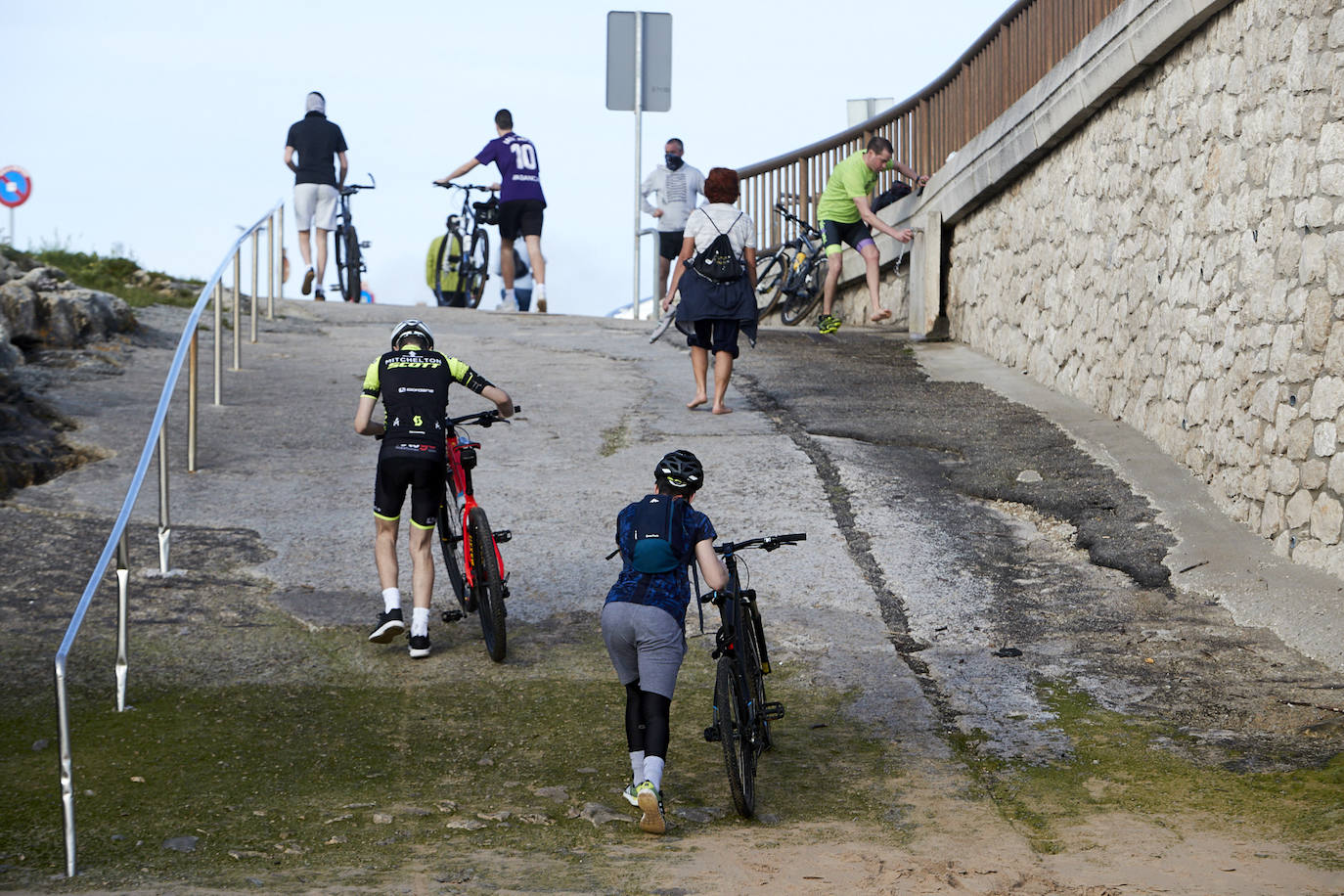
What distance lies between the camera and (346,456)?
10062mm

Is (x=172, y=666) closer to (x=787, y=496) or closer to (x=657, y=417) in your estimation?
(x=787, y=496)

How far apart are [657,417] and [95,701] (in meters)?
5.74

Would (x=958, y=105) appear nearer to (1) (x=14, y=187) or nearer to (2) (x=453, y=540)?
(2) (x=453, y=540)

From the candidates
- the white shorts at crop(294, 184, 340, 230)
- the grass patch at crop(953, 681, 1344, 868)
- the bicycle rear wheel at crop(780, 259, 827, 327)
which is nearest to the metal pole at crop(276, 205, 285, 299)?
the white shorts at crop(294, 184, 340, 230)

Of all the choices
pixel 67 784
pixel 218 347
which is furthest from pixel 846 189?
pixel 67 784

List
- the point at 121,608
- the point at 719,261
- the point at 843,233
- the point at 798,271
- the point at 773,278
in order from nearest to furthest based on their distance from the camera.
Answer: the point at 121,608
the point at 719,261
the point at 843,233
the point at 798,271
the point at 773,278

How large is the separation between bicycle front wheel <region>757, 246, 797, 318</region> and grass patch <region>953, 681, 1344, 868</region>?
12.3 m

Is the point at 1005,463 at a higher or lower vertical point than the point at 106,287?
lower

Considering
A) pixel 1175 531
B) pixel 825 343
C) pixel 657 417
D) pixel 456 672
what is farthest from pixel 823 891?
pixel 825 343

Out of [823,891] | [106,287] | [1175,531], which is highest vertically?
[106,287]

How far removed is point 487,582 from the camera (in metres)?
6.68

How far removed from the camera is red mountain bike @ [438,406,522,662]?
21.8 ft

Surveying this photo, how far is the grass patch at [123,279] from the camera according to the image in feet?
54.1

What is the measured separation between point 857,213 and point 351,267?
614cm
